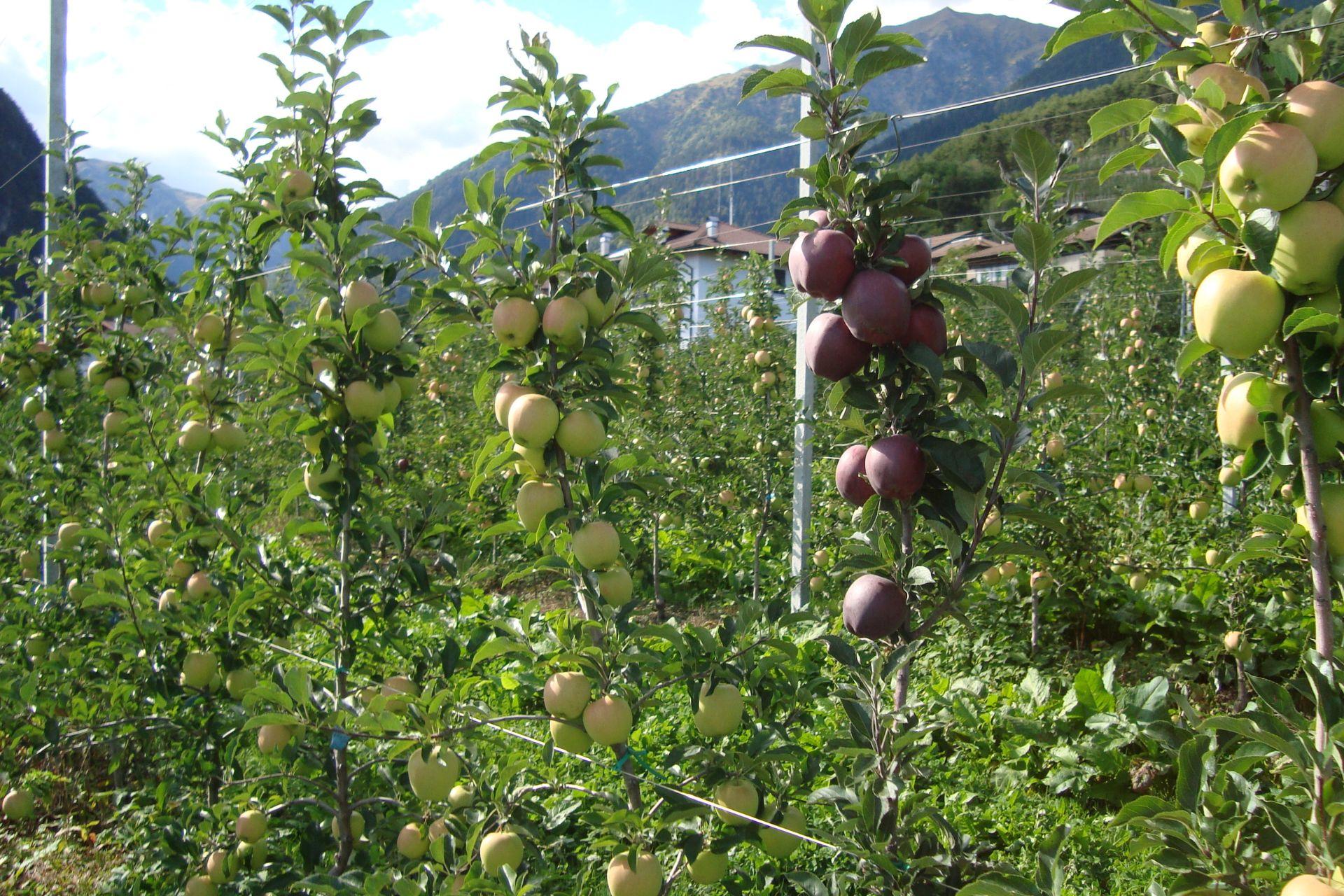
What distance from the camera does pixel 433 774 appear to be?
1513 millimetres

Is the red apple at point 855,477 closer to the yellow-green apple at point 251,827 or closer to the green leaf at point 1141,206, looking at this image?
the green leaf at point 1141,206

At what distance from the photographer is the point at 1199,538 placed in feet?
12.0

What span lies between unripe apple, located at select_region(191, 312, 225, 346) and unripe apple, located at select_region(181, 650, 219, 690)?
0.96 metres

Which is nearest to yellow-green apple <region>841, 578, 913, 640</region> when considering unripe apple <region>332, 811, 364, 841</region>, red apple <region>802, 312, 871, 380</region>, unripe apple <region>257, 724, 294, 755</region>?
red apple <region>802, 312, 871, 380</region>


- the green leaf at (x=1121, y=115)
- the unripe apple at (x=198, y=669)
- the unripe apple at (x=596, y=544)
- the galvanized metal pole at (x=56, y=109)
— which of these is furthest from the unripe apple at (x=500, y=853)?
the galvanized metal pole at (x=56, y=109)

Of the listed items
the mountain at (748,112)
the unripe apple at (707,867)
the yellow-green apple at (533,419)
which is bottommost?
the unripe apple at (707,867)

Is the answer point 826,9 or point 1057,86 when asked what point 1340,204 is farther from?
point 1057,86

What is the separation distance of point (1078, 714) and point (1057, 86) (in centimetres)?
204

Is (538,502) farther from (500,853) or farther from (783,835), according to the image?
(783,835)

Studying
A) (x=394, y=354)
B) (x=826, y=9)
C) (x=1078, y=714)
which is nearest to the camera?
(x=826, y=9)

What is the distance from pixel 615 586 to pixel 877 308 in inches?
27.6

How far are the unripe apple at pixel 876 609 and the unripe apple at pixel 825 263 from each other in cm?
41

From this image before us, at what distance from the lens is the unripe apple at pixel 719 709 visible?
1.48m

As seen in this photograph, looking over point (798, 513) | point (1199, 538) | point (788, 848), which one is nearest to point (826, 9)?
point (788, 848)
